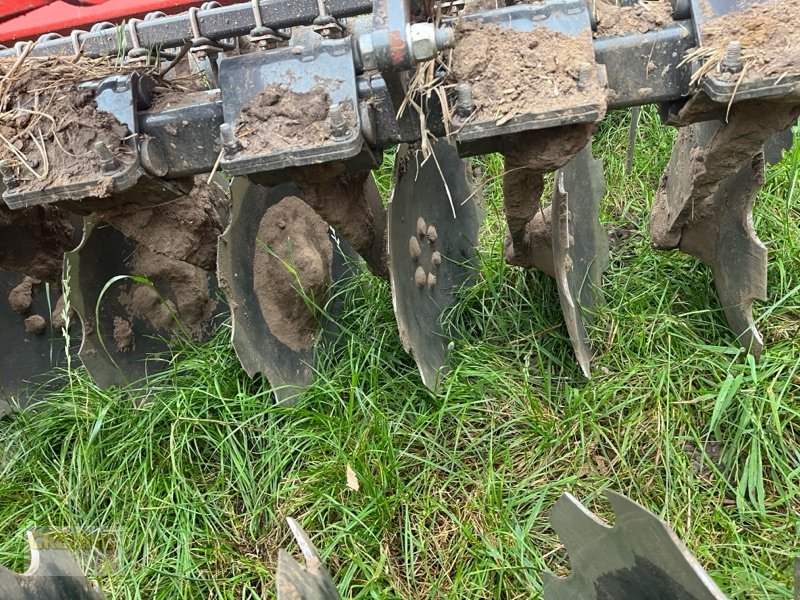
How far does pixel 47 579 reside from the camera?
1724 millimetres

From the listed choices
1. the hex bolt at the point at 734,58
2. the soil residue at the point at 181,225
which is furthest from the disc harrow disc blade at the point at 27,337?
the hex bolt at the point at 734,58

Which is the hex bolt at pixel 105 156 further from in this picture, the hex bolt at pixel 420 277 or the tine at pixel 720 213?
the tine at pixel 720 213

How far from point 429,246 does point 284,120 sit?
3.17ft

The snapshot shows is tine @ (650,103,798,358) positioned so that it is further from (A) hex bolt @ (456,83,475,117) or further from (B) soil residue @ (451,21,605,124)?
(A) hex bolt @ (456,83,475,117)

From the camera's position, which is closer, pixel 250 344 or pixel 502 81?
pixel 502 81

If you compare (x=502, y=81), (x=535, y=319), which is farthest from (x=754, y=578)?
(x=502, y=81)

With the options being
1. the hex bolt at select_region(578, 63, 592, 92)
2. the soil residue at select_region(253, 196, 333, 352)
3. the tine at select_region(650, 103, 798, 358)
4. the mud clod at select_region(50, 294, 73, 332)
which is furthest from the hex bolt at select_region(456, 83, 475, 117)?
the mud clod at select_region(50, 294, 73, 332)

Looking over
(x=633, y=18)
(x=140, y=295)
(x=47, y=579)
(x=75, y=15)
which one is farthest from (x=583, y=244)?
(x=75, y=15)

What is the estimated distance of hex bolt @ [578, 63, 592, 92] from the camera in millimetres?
1577

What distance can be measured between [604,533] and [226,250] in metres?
1.38

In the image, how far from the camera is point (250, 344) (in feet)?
7.98

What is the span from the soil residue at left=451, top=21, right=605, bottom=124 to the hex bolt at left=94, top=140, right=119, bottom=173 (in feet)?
2.58

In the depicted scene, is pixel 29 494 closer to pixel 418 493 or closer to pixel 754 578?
pixel 418 493

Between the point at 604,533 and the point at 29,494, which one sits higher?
the point at 604,533
